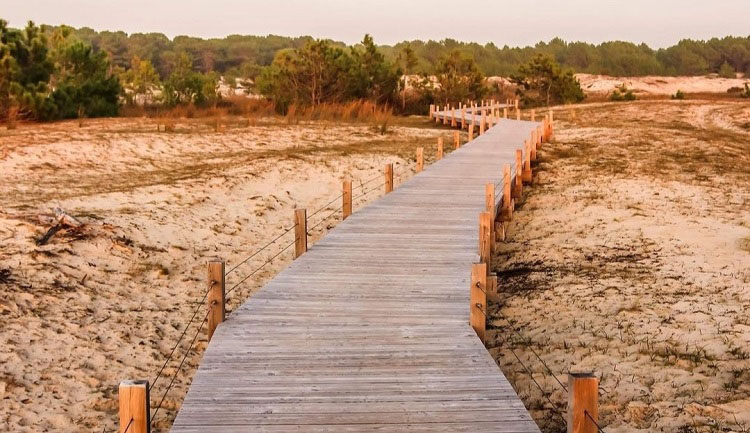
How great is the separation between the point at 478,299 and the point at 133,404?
11.9ft

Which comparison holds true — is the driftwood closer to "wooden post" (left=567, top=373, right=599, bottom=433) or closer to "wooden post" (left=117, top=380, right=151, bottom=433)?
"wooden post" (left=117, top=380, right=151, bottom=433)

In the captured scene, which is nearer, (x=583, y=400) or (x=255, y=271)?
(x=583, y=400)

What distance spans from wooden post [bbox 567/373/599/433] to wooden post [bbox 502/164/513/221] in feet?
31.1

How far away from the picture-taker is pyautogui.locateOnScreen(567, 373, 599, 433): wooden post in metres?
4.41

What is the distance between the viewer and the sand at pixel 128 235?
7609 millimetres

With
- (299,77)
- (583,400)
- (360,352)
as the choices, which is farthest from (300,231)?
(299,77)

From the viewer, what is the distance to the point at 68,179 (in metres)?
16.8

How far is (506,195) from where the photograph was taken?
13898mm

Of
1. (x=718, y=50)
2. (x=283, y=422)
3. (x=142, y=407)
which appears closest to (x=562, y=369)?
(x=283, y=422)

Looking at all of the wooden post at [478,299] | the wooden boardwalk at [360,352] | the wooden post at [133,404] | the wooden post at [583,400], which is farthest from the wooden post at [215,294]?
the wooden post at [583,400]

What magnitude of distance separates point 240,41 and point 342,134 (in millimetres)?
103976

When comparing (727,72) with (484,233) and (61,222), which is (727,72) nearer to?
(484,233)

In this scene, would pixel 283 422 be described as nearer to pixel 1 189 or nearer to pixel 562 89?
pixel 1 189

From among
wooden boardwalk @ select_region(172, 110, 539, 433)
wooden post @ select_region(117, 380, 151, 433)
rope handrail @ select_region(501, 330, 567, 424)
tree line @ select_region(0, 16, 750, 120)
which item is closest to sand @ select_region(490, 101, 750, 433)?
rope handrail @ select_region(501, 330, 567, 424)
